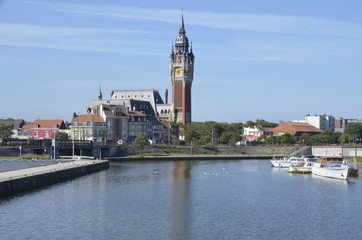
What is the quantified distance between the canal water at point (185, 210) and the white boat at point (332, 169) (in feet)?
15.8

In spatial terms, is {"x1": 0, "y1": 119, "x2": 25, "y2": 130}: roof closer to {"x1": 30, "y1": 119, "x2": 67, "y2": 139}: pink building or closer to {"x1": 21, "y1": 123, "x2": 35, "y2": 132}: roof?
{"x1": 21, "y1": 123, "x2": 35, "y2": 132}: roof

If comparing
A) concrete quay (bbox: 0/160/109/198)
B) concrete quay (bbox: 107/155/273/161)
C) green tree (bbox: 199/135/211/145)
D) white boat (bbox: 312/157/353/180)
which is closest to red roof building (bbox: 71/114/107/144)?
concrete quay (bbox: 107/155/273/161)

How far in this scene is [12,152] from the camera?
114m

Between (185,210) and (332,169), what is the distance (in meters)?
40.3

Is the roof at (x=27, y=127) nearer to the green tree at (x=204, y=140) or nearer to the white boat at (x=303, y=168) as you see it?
the green tree at (x=204, y=140)

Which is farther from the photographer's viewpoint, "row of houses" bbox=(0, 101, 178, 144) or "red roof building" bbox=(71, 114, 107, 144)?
"row of houses" bbox=(0, 101, 178, 144)

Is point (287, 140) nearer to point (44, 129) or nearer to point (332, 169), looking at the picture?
point (44, 129)

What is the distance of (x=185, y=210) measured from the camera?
53375 millimetres

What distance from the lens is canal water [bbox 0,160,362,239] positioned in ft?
143

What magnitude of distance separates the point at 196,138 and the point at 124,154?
137 ft

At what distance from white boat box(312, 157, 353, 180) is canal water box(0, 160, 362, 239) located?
4805 mm

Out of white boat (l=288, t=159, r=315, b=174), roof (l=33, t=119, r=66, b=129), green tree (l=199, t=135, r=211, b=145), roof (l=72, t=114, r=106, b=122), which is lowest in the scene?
white boat (l=288, t=159, r=315, b=174)

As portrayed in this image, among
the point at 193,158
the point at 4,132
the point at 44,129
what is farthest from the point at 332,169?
the point at 44,129

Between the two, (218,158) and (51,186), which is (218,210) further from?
(218,158)
